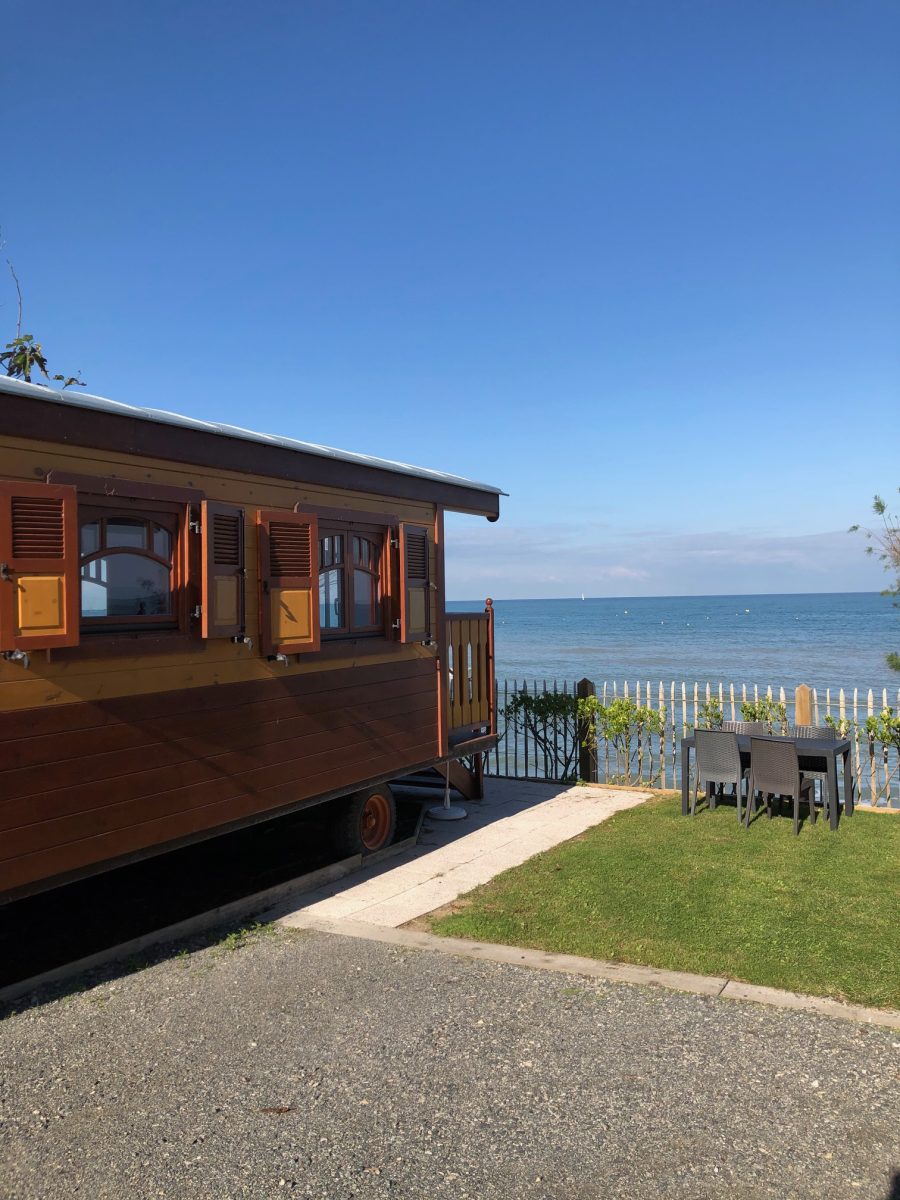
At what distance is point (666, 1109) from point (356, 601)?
15.2 feet

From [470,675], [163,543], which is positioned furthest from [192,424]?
[470,675]

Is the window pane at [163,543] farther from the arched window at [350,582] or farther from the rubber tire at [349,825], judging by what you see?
the rubber tire at [349,825]

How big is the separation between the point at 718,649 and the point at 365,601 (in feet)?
158

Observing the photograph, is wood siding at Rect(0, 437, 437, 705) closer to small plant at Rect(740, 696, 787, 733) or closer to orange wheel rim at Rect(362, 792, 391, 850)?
orange wheel rim at Rect(362, 792, 391, 850)

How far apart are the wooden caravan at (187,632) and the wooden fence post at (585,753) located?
3576 mm

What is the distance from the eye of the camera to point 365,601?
756 centimetres

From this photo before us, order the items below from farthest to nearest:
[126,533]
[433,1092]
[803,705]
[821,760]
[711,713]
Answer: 1. [711,713]
2. [803,705]
3. [821,760]
4. [126,533]
5. [433,1092]

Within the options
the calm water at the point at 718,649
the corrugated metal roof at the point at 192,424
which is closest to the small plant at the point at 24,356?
the corrugated metal roof at the point at 192,424

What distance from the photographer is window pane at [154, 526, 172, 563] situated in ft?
18.2

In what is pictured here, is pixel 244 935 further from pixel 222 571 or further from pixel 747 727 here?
pixel 747 727

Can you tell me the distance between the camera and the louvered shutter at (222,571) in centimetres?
570

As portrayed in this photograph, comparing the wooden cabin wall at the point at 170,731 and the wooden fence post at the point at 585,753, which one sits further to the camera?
the wooden fence post at the point at 585,753

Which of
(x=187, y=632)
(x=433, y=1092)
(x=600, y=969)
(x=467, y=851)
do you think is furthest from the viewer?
(x=467, y=851)

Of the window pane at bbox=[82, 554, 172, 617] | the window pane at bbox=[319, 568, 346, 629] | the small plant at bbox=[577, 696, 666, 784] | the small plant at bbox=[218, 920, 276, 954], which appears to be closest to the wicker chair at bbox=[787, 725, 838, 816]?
the small plant at bbox=[577, 696, 666, 784]
